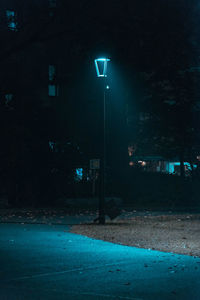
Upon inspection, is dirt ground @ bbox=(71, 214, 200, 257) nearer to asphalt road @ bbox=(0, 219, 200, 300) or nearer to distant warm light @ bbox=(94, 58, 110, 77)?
asphalt road @ bbox=(0, 219, 200, 300)

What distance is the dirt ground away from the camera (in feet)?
49.0

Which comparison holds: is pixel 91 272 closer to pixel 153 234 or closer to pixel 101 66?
pixel 153 234

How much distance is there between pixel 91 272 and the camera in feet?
35.2

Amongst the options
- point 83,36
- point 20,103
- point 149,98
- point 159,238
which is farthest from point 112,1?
point 149,98

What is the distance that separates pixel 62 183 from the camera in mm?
37625

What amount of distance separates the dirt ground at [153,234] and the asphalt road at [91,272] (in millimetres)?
814

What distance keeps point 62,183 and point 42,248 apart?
76.2 feet

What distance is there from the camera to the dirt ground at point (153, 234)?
14930 millimetres

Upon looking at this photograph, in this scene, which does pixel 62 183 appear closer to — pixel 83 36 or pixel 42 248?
pixel 83 36

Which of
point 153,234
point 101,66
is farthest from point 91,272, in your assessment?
point 101,66

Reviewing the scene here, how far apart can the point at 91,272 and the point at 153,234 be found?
24.8 feet

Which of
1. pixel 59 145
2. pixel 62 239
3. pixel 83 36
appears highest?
pixel 83 36

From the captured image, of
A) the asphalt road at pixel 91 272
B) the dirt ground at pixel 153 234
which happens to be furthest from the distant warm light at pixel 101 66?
the asphalt road at pixel 91 272

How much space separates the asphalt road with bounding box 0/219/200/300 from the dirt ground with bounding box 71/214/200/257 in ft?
2.67
